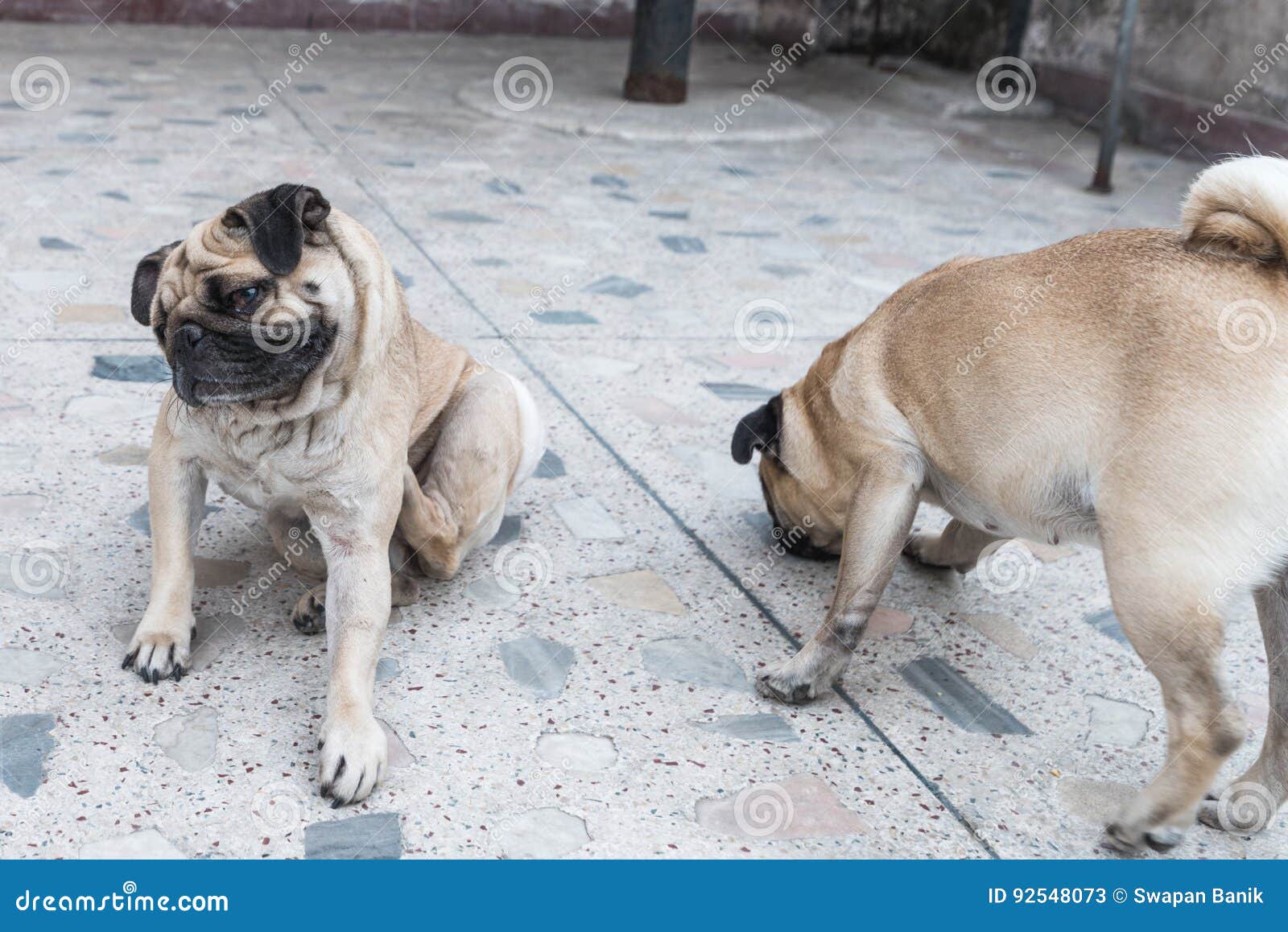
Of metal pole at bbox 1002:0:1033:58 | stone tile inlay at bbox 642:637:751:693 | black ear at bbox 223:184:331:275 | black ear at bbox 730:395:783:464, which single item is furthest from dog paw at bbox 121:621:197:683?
metal pole at bbox 1002:0:1033:58

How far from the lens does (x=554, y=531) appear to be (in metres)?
4.23

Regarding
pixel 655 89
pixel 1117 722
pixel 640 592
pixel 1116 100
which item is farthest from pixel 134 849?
pixel 655 89

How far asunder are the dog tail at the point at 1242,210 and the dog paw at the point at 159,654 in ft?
8.44

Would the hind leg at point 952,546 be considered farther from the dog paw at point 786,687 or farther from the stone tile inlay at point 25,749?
the stone tile inlay at point 25,749

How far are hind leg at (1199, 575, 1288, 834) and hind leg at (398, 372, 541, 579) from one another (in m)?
2.01

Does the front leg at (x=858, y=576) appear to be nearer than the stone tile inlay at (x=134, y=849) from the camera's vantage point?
No

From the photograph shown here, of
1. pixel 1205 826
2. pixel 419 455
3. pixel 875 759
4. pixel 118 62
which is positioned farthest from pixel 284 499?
pixel 118 62

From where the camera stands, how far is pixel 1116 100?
9.41 m

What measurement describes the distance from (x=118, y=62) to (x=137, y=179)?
4.61m

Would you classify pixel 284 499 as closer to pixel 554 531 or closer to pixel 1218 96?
pixel 554 531

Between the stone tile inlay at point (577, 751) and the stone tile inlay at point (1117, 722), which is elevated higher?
the stone tile inlay at point (1117, 722)

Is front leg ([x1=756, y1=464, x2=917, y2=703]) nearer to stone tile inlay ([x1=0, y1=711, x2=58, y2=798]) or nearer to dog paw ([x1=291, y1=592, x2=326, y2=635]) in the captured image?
dog paw ([x1=291, y1=592, x2=326, y2=635])

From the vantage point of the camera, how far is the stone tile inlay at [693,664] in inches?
137

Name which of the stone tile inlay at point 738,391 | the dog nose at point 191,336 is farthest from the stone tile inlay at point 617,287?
the dog nose at point 191,336
